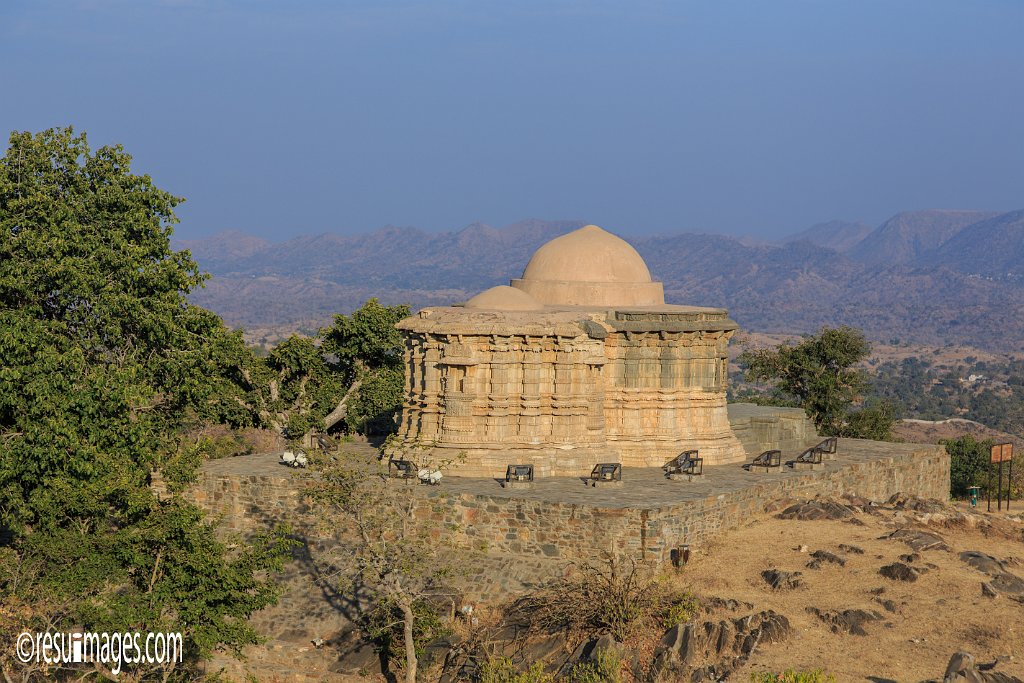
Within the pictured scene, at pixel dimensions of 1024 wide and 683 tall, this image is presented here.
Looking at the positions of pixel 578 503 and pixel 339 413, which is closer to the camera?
pixel 578 503

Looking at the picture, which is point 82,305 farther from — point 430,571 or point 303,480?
point 430,571

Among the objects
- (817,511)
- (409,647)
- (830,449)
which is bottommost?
(409,647)

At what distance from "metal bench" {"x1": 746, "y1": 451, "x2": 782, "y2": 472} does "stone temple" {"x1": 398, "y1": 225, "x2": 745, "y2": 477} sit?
1044mm

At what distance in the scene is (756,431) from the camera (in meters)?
33.2

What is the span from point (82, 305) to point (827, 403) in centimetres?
2526

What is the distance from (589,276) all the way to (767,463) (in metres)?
6.25

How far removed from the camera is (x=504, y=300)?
29641mm

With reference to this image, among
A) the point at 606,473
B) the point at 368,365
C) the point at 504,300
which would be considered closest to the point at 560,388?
the point at 606,473

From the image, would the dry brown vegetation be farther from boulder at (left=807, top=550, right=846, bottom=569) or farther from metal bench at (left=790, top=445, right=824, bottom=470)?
metal bench at (left=790, top=445, right=824, bottom=470)

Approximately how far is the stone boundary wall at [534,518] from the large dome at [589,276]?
6.05 metres

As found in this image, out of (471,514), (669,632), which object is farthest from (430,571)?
(669,632)

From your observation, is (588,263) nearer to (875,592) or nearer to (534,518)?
(534,518)

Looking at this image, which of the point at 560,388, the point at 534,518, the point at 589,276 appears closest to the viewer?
the point at 534,518

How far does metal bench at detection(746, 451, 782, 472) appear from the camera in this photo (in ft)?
96.3
